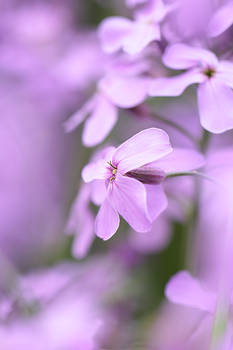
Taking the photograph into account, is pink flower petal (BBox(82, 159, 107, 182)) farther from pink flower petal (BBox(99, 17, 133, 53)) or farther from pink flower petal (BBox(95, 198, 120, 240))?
pink flower petal (BBox(99, 17, 133, 53))

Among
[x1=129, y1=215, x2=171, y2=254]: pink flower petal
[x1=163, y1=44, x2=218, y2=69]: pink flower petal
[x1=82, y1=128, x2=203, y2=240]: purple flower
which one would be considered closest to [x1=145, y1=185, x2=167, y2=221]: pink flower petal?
[x1=82, y1=128, x2=203, y2=240]: purple flower

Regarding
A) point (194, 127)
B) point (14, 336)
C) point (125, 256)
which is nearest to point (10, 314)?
point (14, 336)

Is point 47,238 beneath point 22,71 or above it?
beneath

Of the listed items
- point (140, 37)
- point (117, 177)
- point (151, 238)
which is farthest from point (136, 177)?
point (151, 238)

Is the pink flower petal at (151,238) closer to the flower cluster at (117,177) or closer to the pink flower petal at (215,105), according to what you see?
the flower cluster at (117,177)

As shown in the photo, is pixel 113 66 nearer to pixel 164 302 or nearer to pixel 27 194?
pixel 164 302
